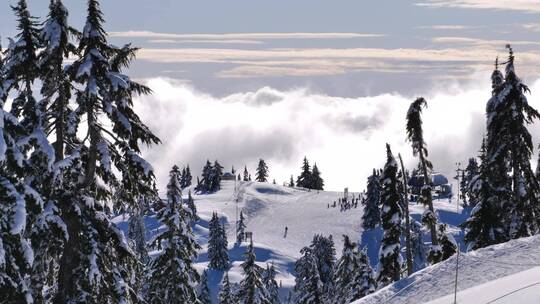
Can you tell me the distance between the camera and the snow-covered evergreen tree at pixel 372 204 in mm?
128125

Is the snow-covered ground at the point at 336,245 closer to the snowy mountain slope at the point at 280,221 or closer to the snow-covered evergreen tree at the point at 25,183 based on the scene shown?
the snowy mountain slope at the point at 280,221

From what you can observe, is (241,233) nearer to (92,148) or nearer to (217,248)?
(217,248)

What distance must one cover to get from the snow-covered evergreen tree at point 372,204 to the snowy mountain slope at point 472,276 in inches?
4046

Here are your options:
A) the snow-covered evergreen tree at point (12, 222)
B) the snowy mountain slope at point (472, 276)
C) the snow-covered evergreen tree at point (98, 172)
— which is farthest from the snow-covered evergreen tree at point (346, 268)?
the snow-covered evergreen tree at point (12, 222)

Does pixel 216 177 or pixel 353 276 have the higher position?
pixel 353 276

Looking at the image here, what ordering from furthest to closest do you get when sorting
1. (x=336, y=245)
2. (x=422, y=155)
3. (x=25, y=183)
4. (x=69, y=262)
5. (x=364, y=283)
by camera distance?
(x=336, y=245) < (x=364, y=283) < (x=422, y=155) < (x=69, y=262) < (x=25, y=183)

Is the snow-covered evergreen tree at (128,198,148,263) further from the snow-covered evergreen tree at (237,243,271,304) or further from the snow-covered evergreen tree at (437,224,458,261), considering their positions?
the snow-covered evergreen tree at (437,224,458,261)

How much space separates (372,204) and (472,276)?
110 metres

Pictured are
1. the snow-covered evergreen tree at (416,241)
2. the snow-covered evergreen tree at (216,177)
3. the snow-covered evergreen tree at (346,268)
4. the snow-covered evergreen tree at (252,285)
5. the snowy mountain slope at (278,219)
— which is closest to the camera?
the snow-covered evergreen tree at (416,241)

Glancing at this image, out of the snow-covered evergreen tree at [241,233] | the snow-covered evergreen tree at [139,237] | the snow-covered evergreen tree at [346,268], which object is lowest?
the snow-covered evergreen tree at [241,233]

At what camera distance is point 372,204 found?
131m

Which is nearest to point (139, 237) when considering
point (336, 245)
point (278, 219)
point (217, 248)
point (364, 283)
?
point (217, 248)

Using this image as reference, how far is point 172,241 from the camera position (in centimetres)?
3244

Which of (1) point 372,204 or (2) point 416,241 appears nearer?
(2) point 416,241
